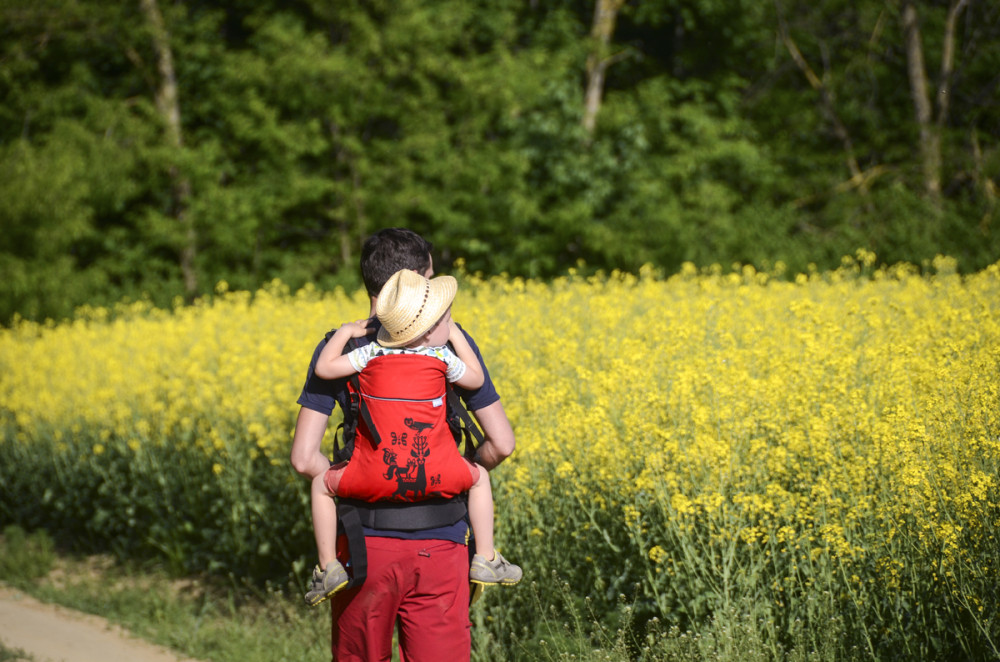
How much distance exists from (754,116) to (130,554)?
662 inches

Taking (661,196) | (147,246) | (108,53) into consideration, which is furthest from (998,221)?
(108,53)

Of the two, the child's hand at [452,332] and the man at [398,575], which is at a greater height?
the child's hand at [452,332]

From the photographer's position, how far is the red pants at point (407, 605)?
2.57 m

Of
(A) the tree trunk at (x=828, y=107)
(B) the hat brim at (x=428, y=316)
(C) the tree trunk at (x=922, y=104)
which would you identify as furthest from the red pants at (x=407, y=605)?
(A) the tree trunk at (x=828, y=107)

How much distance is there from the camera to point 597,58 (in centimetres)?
1867

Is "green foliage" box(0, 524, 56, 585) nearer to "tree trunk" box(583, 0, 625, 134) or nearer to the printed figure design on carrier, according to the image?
the printed figure design on carrier

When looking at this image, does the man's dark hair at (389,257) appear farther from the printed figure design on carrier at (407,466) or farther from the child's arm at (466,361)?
the printed figure design on carrier at (407,466)

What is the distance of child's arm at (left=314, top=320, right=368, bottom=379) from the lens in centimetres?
262

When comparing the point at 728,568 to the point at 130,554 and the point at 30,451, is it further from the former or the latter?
the point at 30,451

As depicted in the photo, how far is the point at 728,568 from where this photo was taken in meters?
3.62

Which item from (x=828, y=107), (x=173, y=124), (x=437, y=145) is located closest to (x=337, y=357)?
(x=437, y=145)

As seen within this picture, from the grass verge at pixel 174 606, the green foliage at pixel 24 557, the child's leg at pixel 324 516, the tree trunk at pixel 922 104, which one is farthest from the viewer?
the tree trunk at pixel 922 104

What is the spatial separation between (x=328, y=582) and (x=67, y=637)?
3.86 metres

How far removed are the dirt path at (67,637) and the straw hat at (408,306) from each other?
361 centimetres
